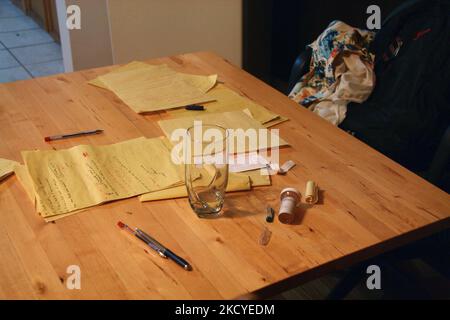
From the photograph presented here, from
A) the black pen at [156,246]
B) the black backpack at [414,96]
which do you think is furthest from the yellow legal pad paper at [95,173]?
the black backpack at [414,96]

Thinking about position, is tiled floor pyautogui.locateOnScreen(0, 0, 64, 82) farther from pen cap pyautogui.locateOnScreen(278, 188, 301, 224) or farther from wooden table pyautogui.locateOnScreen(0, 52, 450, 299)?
pen cap pyautogui.locateOnScreen(278, 188, 301, 224)

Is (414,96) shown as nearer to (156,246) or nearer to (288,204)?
(288,204)

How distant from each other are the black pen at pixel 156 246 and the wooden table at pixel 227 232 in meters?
0.01

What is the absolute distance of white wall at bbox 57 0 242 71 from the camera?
2904 millimetres

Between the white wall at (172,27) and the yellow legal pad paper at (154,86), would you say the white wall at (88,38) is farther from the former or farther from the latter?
the yellow legal pad paper at (154,86)

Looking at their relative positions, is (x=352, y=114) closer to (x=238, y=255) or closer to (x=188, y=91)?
(x=188, y=91)

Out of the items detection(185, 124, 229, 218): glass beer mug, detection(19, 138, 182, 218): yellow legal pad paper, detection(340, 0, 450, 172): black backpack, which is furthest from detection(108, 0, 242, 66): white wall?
detection(185, 124, 229, 218): glass beer mug

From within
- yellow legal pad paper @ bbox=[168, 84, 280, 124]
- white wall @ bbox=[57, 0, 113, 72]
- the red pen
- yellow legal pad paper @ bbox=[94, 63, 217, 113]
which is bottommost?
white wall @ bbox=[57, 0, 113, 72]

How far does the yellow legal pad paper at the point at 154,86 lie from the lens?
1.57 metres

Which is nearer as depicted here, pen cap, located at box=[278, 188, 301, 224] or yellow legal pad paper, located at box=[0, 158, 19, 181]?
pen cap, located at box=[278, 188, 301, 224]

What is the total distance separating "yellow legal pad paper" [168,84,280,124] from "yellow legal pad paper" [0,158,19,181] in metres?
0.44

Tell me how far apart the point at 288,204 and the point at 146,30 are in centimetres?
210

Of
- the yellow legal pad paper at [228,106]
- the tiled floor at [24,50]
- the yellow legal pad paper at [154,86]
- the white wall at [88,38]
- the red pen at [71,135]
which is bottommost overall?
the tiled floor at [24,50]

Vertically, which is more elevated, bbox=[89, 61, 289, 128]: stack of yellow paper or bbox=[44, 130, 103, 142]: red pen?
bbox=[89, 61, 289, 128]: stack of yellow paper
